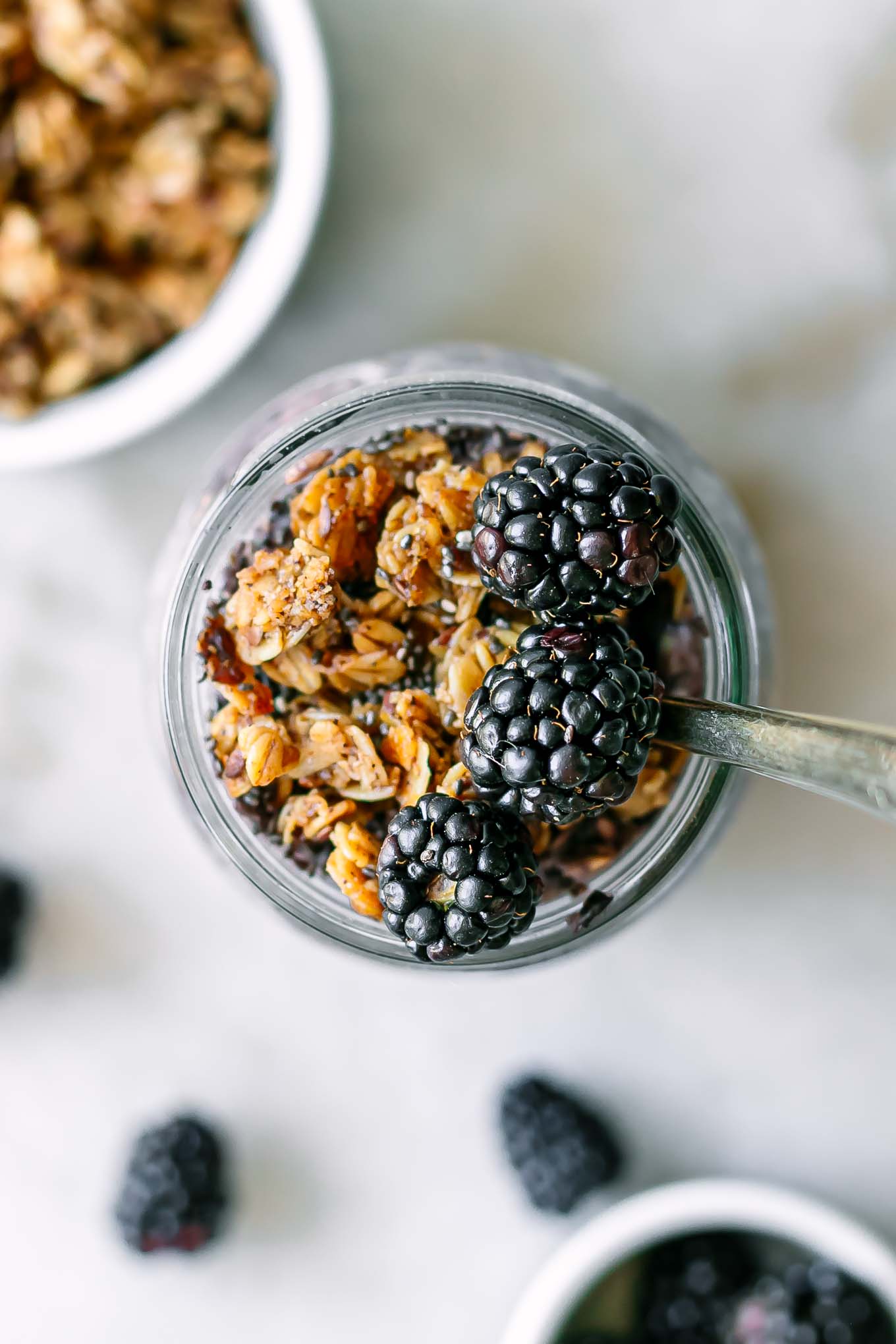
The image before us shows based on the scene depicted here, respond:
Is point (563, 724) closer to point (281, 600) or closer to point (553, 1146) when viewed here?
point (281, 600)

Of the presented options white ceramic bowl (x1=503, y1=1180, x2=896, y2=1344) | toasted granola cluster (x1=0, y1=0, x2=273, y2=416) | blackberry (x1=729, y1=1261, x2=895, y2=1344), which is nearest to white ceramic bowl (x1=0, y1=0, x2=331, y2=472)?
toasted granola cluster (x1=0, y1=0, x2=273, y2=416)

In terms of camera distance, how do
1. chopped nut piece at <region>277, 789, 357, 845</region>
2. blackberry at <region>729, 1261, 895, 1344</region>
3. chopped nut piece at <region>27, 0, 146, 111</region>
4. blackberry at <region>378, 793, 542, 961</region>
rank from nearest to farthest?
blackberry at <region>378, 793, 542, 961</region>, chopped nut piece at <region>277, 789, 357, 845</region>, chopped nut piece at <region>27, 0, 146, 111</region>, blackberry at <region>729, 1261, 895, 1344</region>

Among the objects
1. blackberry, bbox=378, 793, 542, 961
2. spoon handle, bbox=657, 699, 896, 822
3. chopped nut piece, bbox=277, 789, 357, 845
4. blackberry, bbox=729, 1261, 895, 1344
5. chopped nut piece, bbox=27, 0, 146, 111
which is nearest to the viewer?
spoon handle, bbox=657, 699, 896, 822

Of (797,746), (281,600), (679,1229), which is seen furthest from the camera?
(679,1229)

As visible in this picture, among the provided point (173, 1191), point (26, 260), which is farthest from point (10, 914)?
point (26, 260)

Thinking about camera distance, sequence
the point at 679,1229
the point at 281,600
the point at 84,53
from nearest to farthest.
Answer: the point at 281,600 < the point at 84,53 < the point at 679,1229

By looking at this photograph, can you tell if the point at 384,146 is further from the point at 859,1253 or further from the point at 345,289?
the point at 859,1253

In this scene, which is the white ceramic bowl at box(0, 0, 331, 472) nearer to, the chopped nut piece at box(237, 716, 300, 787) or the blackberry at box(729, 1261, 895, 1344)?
the chopped nut piece at box(237, 716, 300, 787)
